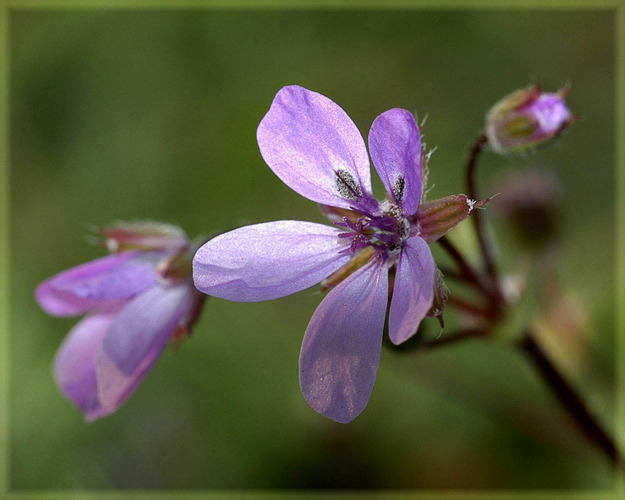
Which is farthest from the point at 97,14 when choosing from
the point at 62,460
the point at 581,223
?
the point at 581,223

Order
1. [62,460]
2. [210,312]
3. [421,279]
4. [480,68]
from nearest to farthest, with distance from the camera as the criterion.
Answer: [421,279] → [62,460] → [210,312] → [480,68]

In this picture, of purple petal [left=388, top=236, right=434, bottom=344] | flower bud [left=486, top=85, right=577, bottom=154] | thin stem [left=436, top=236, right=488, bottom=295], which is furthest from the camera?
flower bud [left=486, top=85, right=577, bottom=154]

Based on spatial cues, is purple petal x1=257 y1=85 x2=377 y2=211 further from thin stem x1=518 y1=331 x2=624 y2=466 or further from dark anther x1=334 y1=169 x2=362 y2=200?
thin stem x1=518 y1=331 x2=624 y2=466

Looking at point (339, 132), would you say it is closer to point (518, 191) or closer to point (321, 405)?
point (321, 405)

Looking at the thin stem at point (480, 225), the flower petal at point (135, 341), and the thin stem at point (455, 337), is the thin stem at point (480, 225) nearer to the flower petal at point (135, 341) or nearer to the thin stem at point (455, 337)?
the thin stem at point (455, 337)

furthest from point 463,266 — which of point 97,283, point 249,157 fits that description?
point 249,157

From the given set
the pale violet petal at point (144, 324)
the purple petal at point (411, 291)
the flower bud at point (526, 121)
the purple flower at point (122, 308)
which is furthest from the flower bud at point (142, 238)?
the flower bud at point (526, 121)

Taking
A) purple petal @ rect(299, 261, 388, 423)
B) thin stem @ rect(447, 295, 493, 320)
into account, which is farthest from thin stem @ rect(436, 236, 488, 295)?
purple petal @ rect(299, 261, 388, 423)
